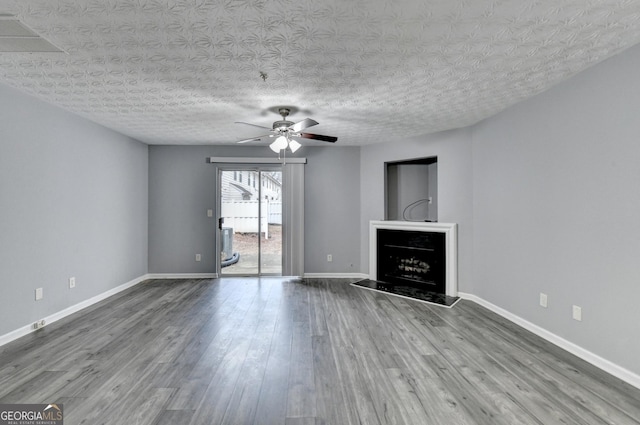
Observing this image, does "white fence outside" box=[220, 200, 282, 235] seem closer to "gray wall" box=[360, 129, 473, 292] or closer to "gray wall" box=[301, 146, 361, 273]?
"gray wall" box=[301, 146, 361, 273]

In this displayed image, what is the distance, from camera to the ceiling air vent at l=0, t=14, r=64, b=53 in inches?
69.4

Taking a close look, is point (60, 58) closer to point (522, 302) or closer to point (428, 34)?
point (428, 34)

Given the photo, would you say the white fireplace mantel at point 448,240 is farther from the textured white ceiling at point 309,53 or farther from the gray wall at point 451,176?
Result: the textured white ceiling at point 309,53

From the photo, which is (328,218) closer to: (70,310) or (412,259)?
(412,259)

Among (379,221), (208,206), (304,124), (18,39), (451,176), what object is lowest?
(379,221)

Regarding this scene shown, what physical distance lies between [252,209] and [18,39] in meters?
3.62

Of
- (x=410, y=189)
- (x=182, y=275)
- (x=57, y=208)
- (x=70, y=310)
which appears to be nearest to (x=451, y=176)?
(x=410, y=189)

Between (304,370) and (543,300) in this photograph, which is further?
(543,300)

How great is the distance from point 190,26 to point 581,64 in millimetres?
2921

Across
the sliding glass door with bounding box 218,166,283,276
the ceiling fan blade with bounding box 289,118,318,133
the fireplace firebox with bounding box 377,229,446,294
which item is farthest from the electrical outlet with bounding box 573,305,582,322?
the sliding glass door with bounding box 218,166,283,276

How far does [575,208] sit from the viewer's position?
2512 millimetres

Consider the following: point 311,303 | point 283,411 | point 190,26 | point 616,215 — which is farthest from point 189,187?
point 616,215

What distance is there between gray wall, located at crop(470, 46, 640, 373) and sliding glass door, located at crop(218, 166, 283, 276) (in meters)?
3.41

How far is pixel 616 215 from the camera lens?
2.18m
